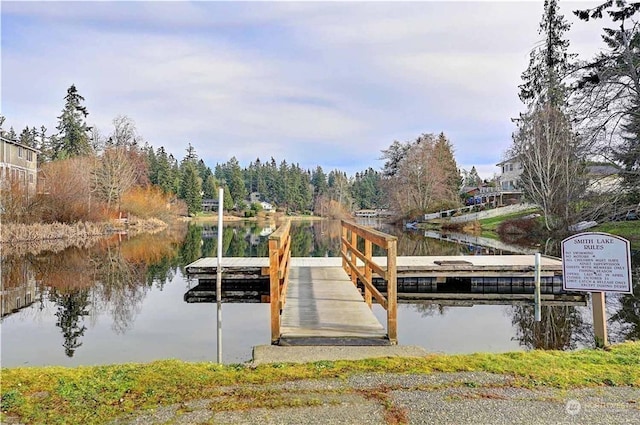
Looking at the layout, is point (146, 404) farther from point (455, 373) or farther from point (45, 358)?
point (45, 358)

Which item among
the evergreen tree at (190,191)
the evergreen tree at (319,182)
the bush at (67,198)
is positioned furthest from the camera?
the evergreen tree at (319,182)

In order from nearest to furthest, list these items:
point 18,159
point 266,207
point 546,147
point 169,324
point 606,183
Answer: point 169,324
point 606,183
point 546,147
point 18,159
point 266,207

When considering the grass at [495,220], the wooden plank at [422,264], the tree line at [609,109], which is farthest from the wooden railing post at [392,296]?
the grass at [495,220]

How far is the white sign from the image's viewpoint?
18.7ft

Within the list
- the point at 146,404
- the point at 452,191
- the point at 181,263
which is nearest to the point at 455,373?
the point at 146,404

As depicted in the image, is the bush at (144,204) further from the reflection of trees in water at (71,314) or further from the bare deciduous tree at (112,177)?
the reflection of trees in water at (71,314)

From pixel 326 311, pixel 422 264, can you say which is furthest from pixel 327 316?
pixel 422 264

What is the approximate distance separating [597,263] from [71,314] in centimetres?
939

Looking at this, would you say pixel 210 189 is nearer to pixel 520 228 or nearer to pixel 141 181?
pixel 141 181

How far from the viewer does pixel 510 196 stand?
5534cm

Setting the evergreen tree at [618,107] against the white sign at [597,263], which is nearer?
the white sign at [597,263]
